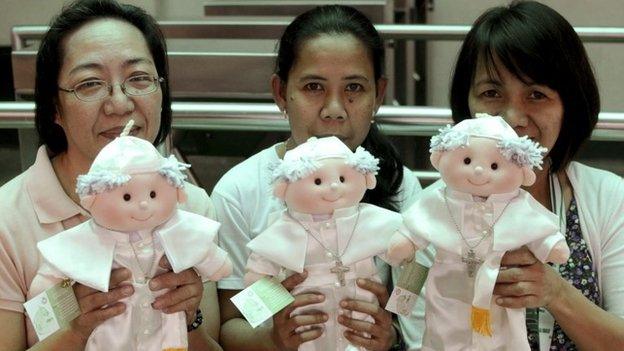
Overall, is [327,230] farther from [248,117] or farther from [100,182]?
[248,117]

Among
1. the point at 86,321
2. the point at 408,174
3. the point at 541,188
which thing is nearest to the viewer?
the point at 86,321

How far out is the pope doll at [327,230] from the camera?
147 centimetres

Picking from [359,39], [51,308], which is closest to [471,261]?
[359,39]

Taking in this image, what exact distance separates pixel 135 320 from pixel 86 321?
0.28ft

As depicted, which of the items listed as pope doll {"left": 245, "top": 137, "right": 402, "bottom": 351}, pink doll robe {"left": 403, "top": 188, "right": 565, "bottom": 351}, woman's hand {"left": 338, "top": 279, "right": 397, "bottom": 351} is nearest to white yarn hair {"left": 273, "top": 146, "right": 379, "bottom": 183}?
pope doll {"left": 245, "top": 137, "right": 402, "bottom": 351}

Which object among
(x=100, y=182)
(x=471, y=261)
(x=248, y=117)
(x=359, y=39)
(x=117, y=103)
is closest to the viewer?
(x=100, y=182)

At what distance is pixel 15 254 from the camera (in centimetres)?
159

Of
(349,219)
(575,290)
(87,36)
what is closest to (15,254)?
(87,36)

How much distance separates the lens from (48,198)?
1.66 m

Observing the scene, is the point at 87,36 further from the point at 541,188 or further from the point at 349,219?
the point at 541,188

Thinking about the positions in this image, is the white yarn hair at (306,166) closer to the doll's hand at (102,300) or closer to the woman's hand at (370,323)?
the woman's hand at (370,323)

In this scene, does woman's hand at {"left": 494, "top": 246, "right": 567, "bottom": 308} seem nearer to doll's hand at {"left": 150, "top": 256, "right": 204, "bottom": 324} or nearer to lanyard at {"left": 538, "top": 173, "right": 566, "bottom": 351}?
lanyard at {"left": 538, "top": 173, "right": 566, "bottom": 351}

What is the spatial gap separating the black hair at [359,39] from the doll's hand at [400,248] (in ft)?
1.26

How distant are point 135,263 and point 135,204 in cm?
13
